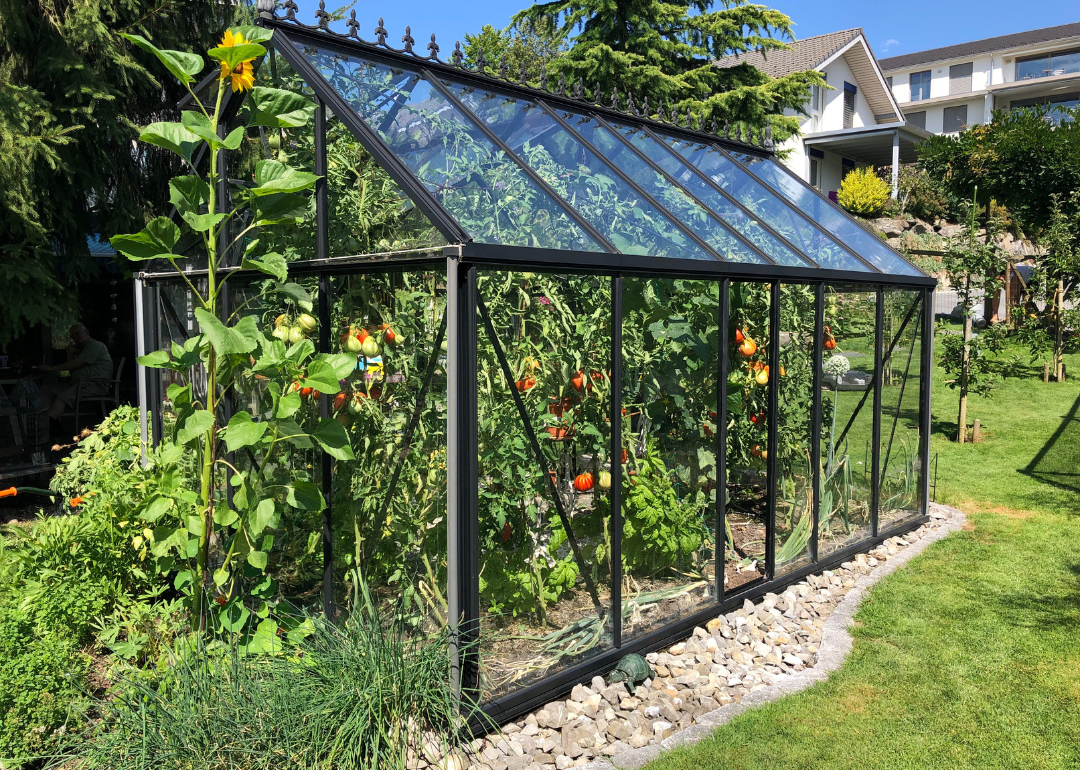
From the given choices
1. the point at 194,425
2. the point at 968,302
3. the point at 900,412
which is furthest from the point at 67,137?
the point at 968,302

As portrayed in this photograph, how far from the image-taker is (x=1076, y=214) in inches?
456

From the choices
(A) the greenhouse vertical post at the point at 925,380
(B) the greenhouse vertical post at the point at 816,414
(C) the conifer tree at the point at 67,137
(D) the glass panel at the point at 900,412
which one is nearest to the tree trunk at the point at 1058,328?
(A) the greenhouse vertical post at the point at 925,380

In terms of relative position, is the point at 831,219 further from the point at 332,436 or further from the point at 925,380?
the point at 332,436

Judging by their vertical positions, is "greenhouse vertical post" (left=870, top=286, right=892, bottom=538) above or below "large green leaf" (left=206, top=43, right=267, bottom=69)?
below

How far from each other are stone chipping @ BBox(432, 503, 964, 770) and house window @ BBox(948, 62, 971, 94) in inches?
1742

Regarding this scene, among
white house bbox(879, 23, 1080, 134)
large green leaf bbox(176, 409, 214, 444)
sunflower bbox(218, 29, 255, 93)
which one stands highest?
white house bbox(879, 23, 1080, 134)

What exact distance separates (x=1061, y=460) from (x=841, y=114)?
22.5 m

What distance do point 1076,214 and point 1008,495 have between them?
618 cm

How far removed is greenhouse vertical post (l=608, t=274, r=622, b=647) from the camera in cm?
387

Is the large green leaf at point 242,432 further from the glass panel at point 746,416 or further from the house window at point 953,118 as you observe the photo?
the house window at point 953,118

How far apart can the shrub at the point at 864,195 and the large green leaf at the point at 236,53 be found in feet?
70.0

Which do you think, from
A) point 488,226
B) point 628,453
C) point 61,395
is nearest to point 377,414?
point 488,226

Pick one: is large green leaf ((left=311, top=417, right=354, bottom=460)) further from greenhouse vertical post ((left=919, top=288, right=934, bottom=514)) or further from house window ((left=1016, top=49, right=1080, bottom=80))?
house window ((left=1016, top=49, right=1080, bottom=80))

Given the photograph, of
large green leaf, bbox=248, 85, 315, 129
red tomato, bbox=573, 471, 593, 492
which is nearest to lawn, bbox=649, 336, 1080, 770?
red tomato, bbox=573, 471, 593, 492
